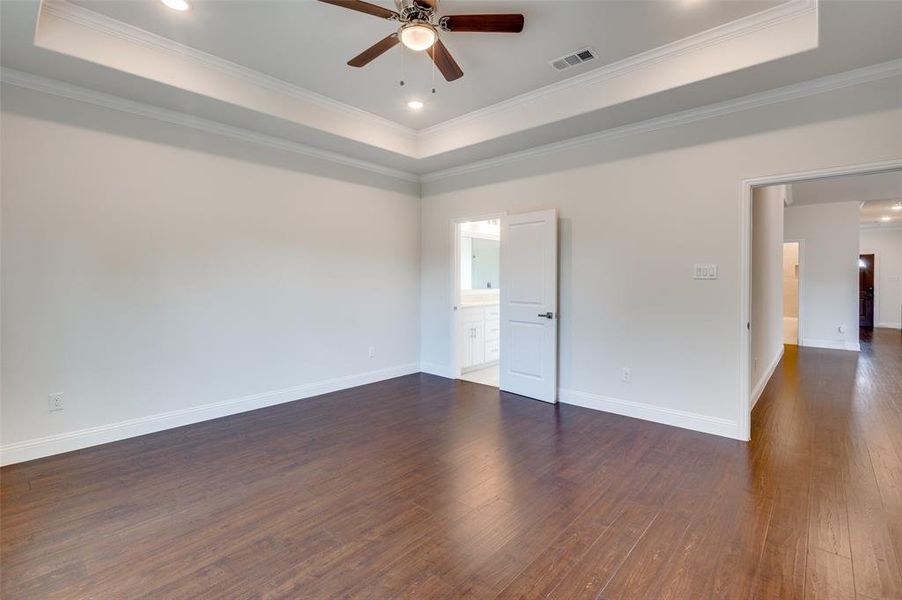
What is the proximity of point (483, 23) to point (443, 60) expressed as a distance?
39 cm

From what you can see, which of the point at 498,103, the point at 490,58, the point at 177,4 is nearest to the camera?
the point at 177,4

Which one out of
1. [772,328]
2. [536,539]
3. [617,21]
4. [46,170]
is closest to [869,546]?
[536,539]

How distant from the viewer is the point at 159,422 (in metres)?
3.62

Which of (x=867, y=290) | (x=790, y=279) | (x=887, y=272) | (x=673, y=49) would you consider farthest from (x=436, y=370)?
(x=887, y=272)

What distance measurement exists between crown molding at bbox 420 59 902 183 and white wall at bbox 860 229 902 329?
36.6 ft

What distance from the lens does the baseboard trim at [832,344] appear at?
752 cm

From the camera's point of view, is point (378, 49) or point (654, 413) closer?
point (378, 49)

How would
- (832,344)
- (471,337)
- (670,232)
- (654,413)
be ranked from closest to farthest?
1. (670,232)
2. (654,413)
3. (471,337)
4. (832,344)

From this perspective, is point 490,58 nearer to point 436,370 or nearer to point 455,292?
point 455,292

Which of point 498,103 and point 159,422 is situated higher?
point 498,103

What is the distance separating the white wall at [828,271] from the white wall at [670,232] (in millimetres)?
6419

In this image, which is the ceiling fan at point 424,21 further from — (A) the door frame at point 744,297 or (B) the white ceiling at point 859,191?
(B) the white ceiling at point 859,191

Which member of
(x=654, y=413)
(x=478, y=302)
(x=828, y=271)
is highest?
(x=828, y=271)

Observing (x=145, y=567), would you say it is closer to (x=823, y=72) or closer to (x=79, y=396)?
(x=79, y=396)
